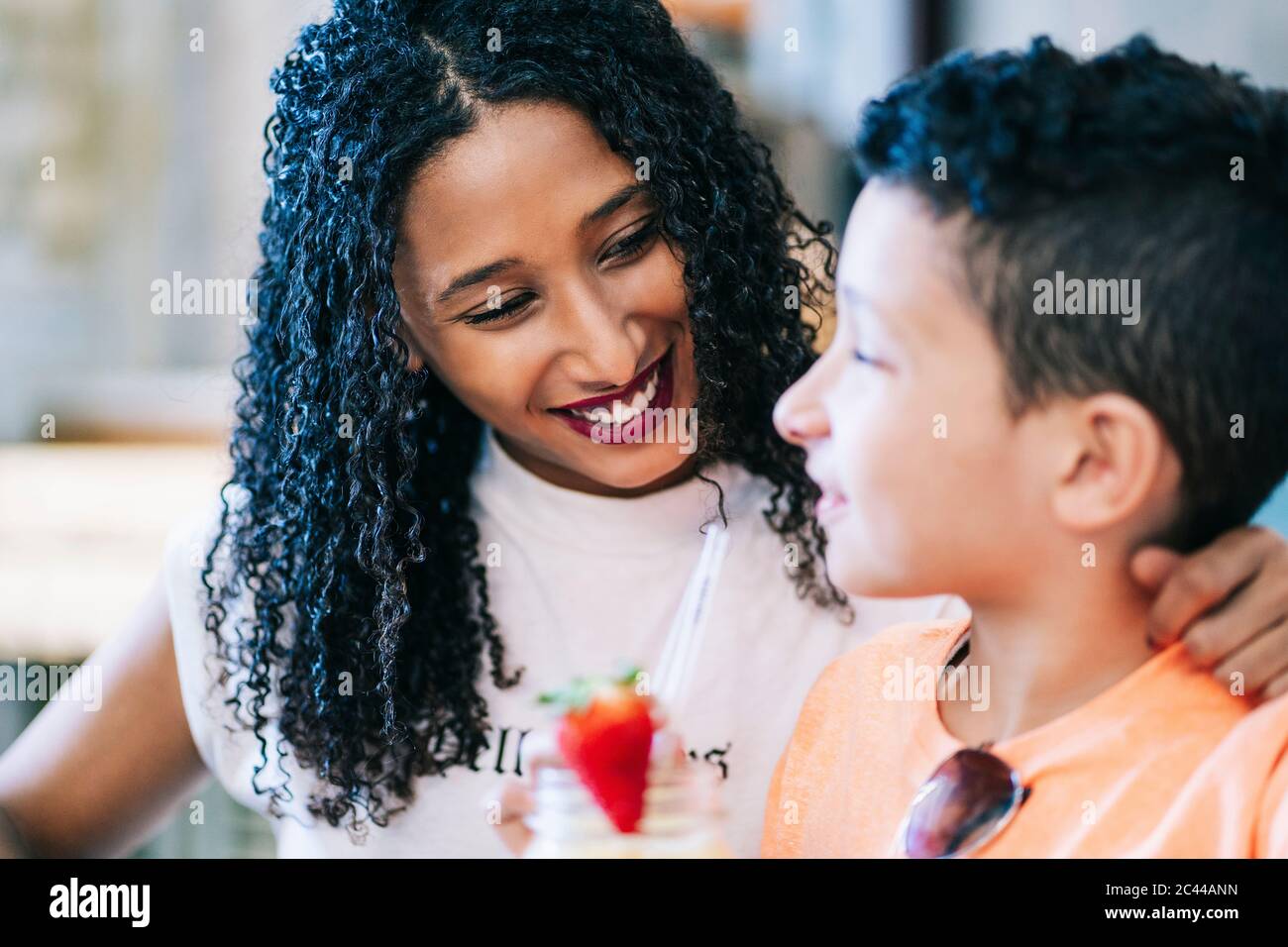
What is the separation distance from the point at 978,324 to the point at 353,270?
496 millimetres

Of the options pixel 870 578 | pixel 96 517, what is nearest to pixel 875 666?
pixel 870 578

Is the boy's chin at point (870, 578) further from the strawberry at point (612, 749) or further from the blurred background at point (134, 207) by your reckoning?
the blurred background at point (134, 207)

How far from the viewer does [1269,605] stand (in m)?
0.80

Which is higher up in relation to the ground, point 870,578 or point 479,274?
point 479,274

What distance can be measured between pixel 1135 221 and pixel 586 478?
0.59 m

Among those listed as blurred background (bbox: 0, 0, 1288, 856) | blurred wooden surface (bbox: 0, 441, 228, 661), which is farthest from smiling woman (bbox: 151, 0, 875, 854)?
blurred wooden surface (bbox: 0, 441, 228, 661)

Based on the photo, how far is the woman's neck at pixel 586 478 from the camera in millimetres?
1209

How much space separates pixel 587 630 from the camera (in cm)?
119

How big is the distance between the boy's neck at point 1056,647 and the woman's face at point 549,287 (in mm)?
349

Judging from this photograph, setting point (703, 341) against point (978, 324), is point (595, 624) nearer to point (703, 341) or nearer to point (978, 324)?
point (703, 341)

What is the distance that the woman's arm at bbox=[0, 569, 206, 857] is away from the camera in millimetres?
1188

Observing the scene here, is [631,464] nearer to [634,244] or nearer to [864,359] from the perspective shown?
[634,244]

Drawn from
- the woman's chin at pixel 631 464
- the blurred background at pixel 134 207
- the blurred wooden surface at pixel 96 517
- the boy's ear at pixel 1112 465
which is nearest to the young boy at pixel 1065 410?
the boy's ear at pixel 1112 465

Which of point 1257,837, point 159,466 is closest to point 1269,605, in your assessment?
point 1257,837
